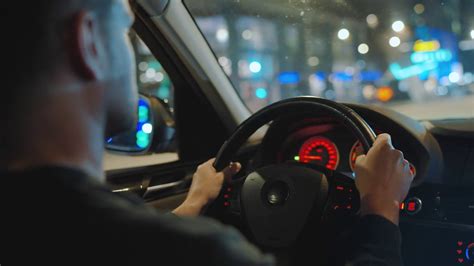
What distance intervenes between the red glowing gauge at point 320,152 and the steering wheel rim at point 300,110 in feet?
2.10

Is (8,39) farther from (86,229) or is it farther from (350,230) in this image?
(350,230)

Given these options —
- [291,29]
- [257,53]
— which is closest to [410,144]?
[291,29]

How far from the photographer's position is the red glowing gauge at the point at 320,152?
9.95 feet

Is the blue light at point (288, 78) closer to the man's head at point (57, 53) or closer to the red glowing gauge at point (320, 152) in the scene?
the red glowing gauge at point (320, 152)

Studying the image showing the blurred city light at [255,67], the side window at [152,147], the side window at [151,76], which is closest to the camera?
the side window at [151,76]

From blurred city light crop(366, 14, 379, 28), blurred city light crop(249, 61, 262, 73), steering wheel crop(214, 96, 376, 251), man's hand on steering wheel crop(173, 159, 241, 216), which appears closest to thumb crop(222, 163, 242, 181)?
man's hand on steering wheel crop(173, 159, 241, 216)

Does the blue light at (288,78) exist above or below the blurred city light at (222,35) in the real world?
below

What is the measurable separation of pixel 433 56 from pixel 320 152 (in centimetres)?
177

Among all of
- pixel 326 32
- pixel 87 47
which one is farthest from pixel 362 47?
pixel 87 47

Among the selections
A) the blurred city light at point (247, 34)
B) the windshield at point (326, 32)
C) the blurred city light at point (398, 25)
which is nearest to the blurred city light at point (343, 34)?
the windshield at point (326, 32)

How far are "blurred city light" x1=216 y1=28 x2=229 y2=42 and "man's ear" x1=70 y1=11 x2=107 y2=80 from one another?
106 inches

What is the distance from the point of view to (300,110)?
2383 mm

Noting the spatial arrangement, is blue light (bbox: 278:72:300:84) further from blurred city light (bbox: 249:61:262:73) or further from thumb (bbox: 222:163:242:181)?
thumb (bbox: 222:163:242:181)

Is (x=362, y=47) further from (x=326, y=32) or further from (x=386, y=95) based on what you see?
(x=386, y=95)
